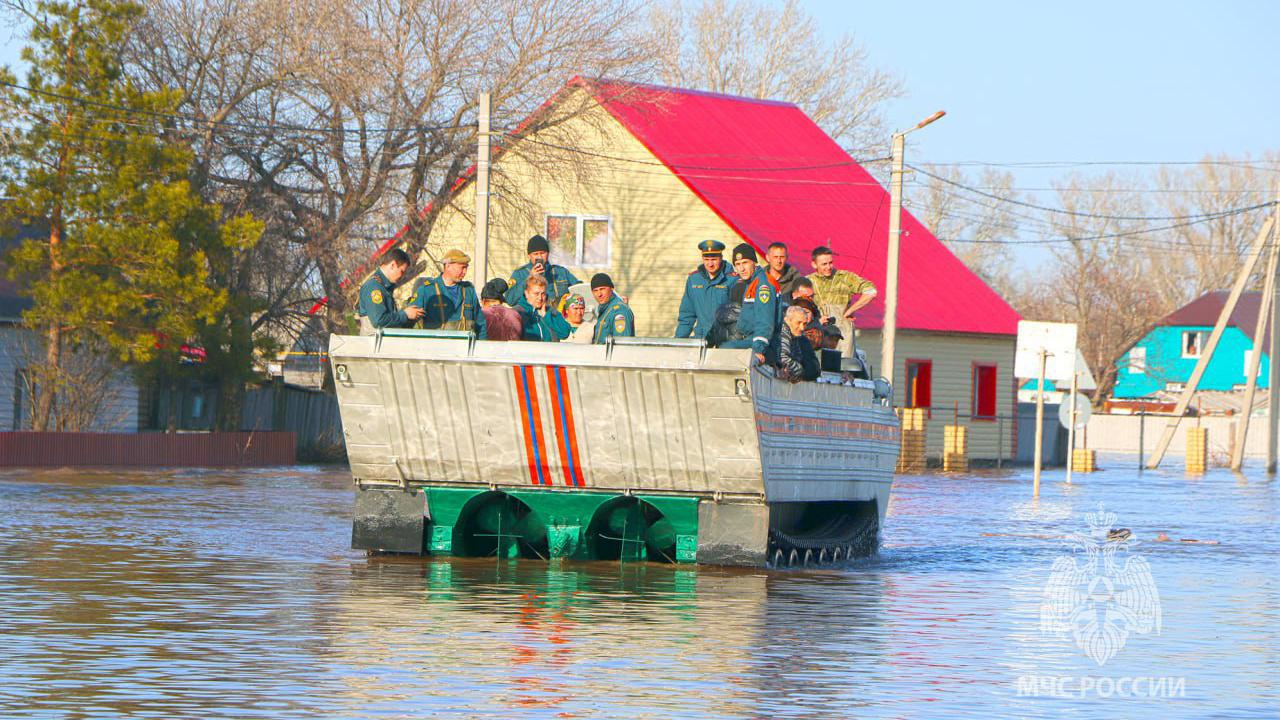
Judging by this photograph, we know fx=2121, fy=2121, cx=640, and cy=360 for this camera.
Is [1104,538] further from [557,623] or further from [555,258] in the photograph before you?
[555,258]

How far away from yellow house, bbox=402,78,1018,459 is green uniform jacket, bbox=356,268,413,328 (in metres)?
22.6

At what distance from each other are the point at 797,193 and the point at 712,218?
4018mm

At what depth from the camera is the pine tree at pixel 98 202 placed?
33.9 metres

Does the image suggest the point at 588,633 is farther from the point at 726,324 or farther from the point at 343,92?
the point at 343,92

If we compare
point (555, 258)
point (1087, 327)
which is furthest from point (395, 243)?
point (1087, 327)

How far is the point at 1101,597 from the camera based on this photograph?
1565 cm

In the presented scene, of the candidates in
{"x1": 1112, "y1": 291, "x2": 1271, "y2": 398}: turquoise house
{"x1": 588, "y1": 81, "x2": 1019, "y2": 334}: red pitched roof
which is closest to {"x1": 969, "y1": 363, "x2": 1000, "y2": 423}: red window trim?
{"x1": 588, "y1": 81, "x2": 1019, "y2": 334}: red pitched roof

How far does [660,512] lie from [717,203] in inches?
1089

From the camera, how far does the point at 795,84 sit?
6669 centimetres

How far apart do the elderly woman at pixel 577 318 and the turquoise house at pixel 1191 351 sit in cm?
8058

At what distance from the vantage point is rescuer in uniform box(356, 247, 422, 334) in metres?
16.4

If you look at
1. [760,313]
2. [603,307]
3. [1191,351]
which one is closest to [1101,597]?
[760,313]

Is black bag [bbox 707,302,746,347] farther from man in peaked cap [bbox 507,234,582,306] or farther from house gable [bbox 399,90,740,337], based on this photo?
house gable [bbox 399,90,740,337]

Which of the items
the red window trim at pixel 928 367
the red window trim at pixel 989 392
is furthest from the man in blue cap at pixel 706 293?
the red window trim at pixel 989 392
